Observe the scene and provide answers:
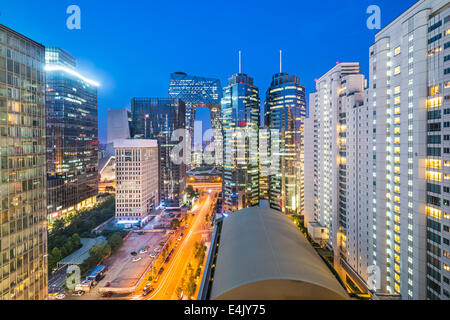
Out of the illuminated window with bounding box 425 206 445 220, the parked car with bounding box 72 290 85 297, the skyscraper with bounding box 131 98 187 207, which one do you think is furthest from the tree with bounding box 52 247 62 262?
the illuminated window with bounding box 425 206 445 220

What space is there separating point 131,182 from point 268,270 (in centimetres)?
3912

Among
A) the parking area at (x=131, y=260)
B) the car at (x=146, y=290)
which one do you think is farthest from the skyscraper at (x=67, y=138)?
the car at (x=146, y=290)

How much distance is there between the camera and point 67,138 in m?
46.6

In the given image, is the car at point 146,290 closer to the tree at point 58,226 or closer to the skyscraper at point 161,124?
the tree at point 58,226

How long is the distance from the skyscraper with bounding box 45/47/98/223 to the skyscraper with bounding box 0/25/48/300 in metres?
32.3

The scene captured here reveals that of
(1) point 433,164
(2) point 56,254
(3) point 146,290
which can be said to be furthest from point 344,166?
(2) point 56,254

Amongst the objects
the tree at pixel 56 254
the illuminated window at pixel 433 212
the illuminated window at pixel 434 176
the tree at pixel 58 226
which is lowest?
the tree at pixel 56 254

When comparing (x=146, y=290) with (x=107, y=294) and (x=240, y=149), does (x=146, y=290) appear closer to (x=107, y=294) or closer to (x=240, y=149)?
(x=107, y=294)

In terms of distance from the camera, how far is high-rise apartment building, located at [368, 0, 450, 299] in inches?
547

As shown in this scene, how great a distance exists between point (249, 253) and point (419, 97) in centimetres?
1530

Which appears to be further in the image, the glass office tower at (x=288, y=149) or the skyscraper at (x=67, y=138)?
the glass office tower at (x=288, y=149)

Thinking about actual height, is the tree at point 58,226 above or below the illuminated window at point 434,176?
below

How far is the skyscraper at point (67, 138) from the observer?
43.7 m

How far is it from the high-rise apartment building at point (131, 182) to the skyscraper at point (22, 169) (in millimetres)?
28281
